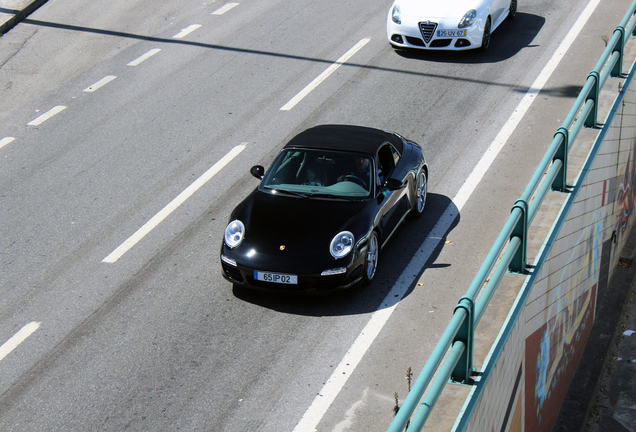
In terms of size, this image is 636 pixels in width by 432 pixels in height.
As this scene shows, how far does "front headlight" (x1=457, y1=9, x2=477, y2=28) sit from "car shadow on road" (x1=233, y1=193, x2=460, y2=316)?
605cm

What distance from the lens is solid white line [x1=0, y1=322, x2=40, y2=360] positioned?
804 cm

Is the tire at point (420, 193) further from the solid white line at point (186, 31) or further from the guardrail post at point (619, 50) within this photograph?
the solid white line at point (186, 31)

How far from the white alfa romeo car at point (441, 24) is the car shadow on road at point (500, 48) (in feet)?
0.91

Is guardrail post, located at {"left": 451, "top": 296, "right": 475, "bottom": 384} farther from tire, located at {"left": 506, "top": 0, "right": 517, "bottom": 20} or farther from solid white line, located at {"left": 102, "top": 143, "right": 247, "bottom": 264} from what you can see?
tire, located at {"left": 506, "top": 0, "right": 517, "bottom": 20}

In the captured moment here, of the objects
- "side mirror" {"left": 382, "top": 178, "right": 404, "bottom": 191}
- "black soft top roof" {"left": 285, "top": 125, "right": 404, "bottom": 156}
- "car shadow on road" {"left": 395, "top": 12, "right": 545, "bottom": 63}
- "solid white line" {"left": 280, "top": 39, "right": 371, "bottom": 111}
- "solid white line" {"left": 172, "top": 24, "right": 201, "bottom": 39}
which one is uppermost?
"black soft top roof" {"left": 285, "top": 125, "right": 404, "bottom": 156}

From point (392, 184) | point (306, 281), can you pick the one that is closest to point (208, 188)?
point (392, 184)

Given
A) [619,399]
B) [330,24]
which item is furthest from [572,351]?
[330,24]

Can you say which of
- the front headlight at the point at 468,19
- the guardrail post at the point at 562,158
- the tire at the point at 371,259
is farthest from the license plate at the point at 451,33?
the guardrail post at the point at 562,158

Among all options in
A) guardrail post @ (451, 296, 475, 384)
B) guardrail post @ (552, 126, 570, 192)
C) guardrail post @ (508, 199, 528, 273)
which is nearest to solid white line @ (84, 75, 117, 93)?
guardrail post @ (552, 126, 570, 192)

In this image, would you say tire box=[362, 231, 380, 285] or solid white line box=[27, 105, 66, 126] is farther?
solid white line box=[27, 105, 66, 126]

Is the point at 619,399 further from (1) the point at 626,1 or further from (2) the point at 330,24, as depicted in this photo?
(1) the point at 626,1

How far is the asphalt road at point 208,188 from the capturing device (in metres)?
7.45

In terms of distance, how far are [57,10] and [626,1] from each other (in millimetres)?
13028

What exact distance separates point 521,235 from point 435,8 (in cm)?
1091
